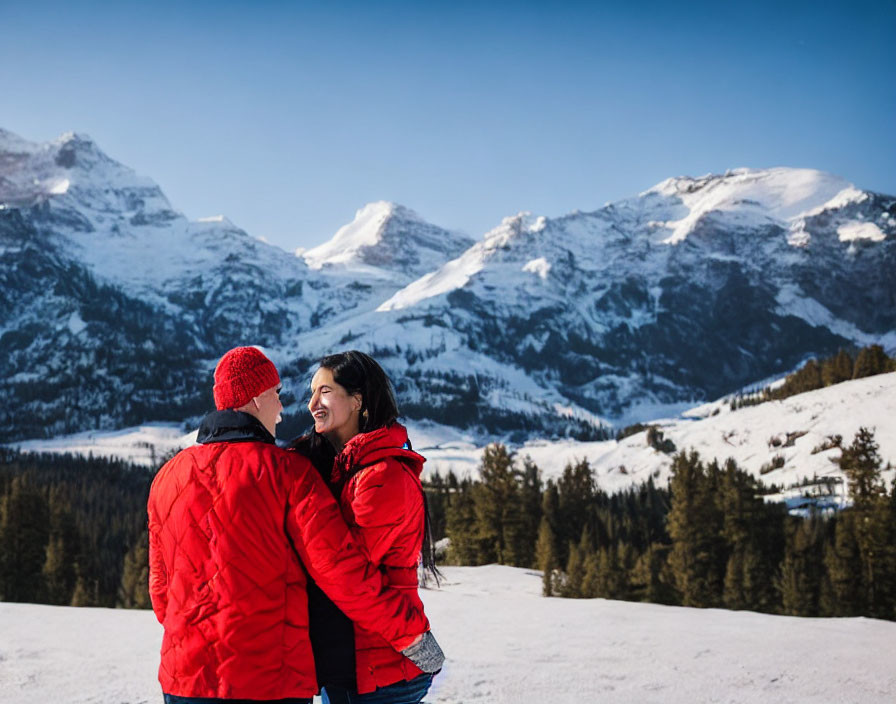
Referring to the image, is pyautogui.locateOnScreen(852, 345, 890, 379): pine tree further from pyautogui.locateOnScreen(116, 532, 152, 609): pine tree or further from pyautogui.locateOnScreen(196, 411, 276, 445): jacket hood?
pyautogui.locateOnScreen(196, 411, 276, 445): jacket hood

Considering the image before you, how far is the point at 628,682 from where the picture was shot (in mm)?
10922

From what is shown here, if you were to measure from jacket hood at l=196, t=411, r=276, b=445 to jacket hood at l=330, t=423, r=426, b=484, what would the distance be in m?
0.52

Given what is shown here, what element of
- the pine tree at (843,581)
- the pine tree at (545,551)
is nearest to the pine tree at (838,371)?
the pine tree at (843,581)

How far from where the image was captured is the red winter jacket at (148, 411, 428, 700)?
4355 millimetres

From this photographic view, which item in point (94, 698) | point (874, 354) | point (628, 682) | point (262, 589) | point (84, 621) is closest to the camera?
point (262, 589)

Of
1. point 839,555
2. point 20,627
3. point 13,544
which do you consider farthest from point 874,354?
point 20,627

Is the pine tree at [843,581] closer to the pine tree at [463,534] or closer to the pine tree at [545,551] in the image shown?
the pine tree at [545,551]

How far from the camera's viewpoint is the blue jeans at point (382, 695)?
15.6ft

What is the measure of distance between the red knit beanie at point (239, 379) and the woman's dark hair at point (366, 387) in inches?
21.7

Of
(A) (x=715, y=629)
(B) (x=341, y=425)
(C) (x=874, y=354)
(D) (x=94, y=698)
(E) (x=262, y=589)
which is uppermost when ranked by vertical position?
(C) (x=874, y=354)

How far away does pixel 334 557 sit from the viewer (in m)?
4.43

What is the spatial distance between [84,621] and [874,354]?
156 metres

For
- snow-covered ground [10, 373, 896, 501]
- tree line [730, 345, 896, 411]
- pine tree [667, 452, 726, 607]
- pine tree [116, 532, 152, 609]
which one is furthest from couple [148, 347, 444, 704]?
tree line [730, 345, 896, 411]

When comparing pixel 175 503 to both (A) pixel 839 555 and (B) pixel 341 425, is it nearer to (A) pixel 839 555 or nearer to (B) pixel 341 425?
(B) pixel 341 425
